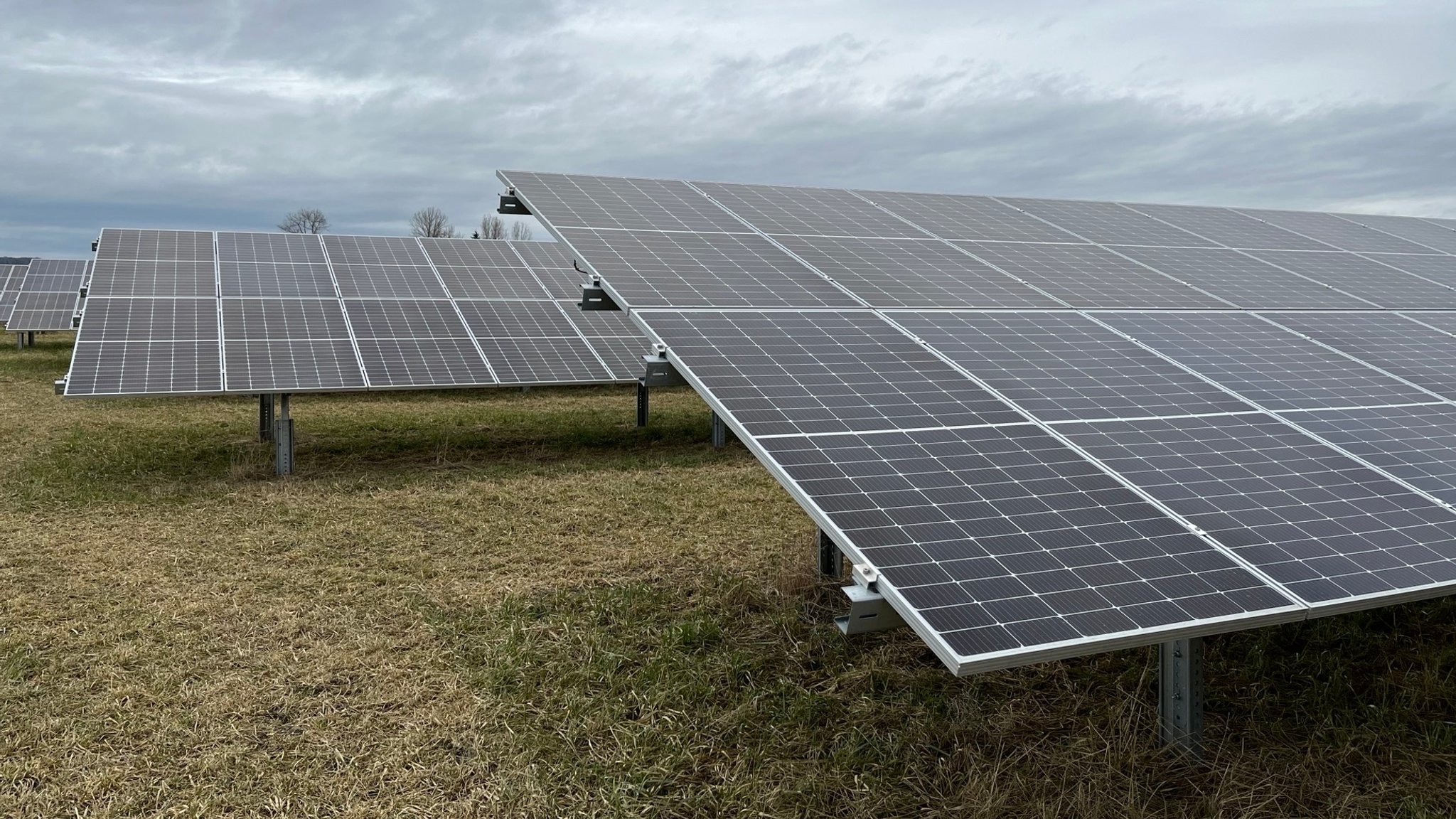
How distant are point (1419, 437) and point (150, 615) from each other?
9486 millimetres

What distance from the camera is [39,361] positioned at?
94.1ft

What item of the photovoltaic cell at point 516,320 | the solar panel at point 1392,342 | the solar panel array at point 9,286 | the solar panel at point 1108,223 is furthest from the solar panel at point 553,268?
the solar panel array at point 9,286

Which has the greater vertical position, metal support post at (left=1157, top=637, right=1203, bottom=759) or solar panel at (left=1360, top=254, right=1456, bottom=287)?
solar panel at (left=1360, top=254, right=1456, bottom=287)

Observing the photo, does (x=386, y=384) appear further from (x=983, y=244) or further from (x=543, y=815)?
(x=543, y=815)

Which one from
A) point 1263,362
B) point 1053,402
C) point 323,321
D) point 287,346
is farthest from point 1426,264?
point 323,321

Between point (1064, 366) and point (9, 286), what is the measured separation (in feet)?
128

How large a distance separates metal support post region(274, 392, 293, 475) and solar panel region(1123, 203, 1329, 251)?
1236cm

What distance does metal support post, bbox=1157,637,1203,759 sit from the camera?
5.57 metres

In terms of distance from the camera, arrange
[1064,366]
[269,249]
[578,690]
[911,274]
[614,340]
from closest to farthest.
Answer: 1. [578,690]
2. [1064,366]
3. [911,274]
4. [614,340]
5. [269,249]

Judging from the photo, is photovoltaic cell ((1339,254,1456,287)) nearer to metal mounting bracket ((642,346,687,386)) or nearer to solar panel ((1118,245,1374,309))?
solar panel ((1118,245,1374,309))

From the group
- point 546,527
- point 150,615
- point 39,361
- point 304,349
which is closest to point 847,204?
point 546,527

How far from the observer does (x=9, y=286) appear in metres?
35.0

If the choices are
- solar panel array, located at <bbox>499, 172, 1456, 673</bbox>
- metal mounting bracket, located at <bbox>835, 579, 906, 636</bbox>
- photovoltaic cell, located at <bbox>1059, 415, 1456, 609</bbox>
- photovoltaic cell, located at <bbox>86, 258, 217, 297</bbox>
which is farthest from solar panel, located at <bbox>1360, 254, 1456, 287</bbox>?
photovoltaic cell, located at <bbox>86, 258, 217, 297</bbox>

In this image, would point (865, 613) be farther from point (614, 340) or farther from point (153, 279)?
point (153, 279)
